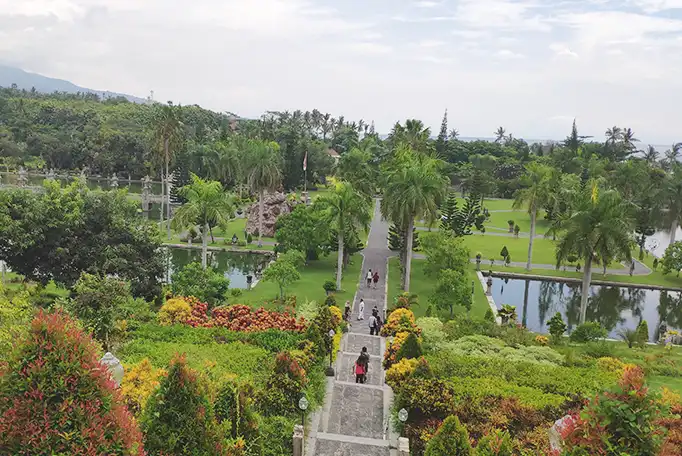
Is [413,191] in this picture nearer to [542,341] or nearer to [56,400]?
[542,341]

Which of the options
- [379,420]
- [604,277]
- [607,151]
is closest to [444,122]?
[607,151]

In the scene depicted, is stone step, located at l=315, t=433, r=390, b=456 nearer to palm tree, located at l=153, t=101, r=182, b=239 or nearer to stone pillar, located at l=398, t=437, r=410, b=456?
stone pillar, located at l=398, t=437, r=410, b=456

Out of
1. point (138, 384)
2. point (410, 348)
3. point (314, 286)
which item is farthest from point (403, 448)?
point (314, 286)

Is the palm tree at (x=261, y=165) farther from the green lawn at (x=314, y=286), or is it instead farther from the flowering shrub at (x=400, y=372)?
the flowering shrub at (x=400, y=372)

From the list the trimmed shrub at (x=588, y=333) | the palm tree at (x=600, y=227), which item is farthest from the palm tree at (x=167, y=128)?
the trimmed shrub at (x=588, y=333)

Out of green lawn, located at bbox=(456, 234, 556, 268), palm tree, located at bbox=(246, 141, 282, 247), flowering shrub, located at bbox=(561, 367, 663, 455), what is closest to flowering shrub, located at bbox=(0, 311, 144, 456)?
flowering shrub, located at bbox=(561, 367, 663, 455)
